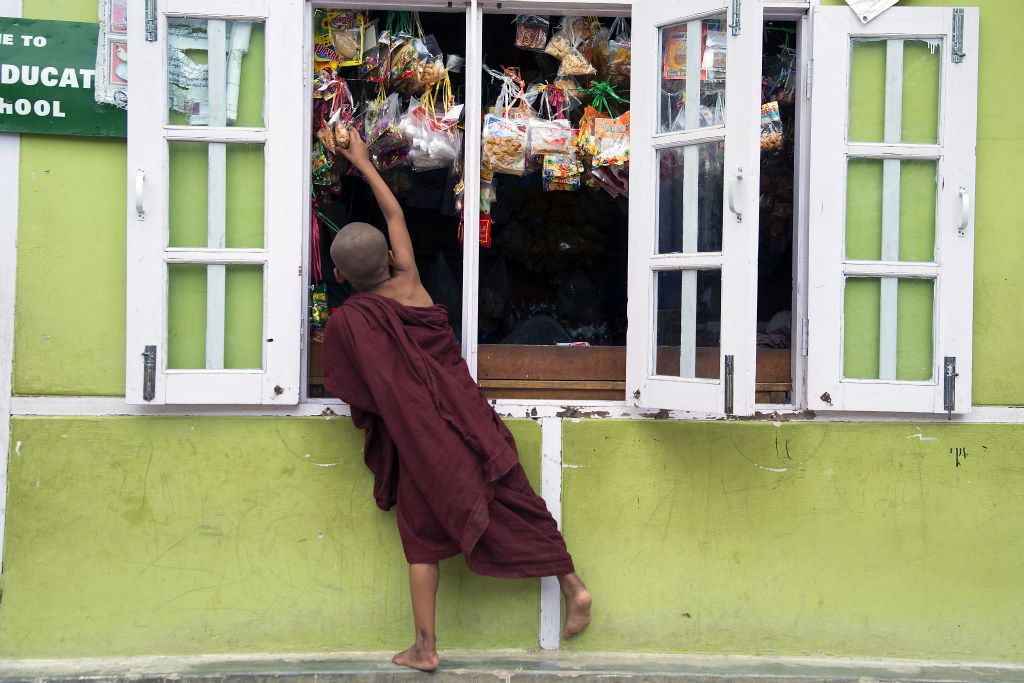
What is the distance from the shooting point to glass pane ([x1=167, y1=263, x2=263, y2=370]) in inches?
127

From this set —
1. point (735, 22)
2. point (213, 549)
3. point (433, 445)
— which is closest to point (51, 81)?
point (213, 549)

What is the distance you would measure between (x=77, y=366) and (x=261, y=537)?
2.98 feet

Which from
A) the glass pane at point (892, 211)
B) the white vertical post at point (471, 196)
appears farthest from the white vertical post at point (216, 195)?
the glass pane at point (892, 211)

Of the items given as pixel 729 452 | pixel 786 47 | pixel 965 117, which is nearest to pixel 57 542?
pixel 729 452

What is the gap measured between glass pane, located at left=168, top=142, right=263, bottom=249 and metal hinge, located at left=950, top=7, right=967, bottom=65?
97.5 inches

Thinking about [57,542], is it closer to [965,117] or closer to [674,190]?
[674,190]

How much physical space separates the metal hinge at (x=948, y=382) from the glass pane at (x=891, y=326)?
50 mm

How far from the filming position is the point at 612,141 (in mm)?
3559

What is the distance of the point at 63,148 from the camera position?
3.28 metres

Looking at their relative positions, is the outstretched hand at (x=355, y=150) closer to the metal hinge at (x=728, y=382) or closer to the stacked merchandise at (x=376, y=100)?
the stacked merchandise at (x=376, y=100)

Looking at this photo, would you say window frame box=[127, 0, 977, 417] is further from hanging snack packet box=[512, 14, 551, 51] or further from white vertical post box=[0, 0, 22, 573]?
white vertical post box=[0, 0, 22, 573]

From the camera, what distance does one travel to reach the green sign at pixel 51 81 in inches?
127

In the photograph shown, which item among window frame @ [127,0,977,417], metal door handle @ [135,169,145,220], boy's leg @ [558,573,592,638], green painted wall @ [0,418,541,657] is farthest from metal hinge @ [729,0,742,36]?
metal door handle @ [135,169,145,220]

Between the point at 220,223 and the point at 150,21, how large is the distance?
72cm
